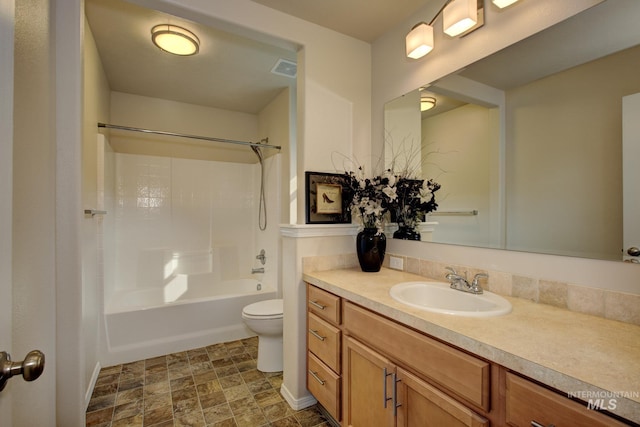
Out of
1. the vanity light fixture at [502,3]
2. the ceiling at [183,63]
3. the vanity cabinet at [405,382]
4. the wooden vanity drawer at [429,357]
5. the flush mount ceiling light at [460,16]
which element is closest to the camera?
the vanity cabinet at [405,382]

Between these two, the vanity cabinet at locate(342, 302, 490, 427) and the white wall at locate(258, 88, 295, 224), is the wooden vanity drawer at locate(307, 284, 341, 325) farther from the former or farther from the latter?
the white wall at locate(258, 88, 295, 224)

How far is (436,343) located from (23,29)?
1.47m

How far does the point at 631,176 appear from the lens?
3.39 ft

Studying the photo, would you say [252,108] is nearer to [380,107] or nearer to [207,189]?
[207,189]

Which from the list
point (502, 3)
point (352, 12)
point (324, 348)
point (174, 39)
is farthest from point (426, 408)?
point (174, 39)

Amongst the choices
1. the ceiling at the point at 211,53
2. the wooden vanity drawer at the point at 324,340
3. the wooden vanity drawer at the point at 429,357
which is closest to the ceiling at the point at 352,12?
the ceiling at the point at 211,53

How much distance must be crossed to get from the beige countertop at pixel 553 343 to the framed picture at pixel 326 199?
0.75m

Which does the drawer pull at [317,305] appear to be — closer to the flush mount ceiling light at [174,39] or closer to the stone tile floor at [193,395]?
the stone tile floor at [193,395]

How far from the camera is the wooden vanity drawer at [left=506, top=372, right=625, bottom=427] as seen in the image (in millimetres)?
650

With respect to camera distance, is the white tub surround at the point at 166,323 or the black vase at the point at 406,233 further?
the white tub surround at the point at 166,323

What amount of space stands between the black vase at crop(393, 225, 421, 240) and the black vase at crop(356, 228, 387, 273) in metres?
0.18

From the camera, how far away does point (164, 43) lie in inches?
84.0

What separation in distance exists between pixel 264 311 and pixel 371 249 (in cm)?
105

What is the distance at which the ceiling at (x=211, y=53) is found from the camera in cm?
183
